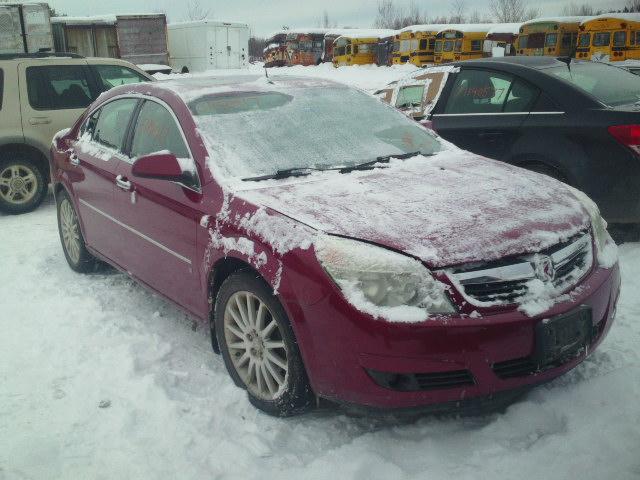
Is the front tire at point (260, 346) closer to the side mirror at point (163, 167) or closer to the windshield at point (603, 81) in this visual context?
the side mirror at point (163, 167)

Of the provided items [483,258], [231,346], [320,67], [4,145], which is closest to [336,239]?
[483,258]

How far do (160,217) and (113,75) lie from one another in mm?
5026

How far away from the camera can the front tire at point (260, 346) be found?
2506 millimetres

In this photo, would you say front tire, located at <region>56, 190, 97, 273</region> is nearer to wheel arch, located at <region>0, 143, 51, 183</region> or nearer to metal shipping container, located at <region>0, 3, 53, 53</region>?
wheel arch, located at <region>0, 143, 51, 183</region>

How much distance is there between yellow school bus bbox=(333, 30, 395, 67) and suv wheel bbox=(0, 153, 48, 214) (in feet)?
92.4

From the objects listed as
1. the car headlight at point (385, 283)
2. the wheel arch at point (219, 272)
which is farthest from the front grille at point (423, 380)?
the wheel arch at point (219, 272)

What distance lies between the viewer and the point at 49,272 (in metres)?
4.81

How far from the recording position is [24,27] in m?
17.9

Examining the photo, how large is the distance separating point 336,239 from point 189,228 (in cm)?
104

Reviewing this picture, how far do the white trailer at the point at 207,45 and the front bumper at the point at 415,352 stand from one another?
24124 millimetres

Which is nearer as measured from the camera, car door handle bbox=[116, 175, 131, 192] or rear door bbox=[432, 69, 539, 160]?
car door handle bbox=[116, 175, 131, 192]

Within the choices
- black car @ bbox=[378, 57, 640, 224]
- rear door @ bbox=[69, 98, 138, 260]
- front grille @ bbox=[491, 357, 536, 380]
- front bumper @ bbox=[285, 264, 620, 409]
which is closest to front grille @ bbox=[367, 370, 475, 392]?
front bumper @ bbox=[285, 264, 620, 409]

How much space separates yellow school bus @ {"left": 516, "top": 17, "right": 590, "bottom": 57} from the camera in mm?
22984

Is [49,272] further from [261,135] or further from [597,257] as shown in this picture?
[597,257]
